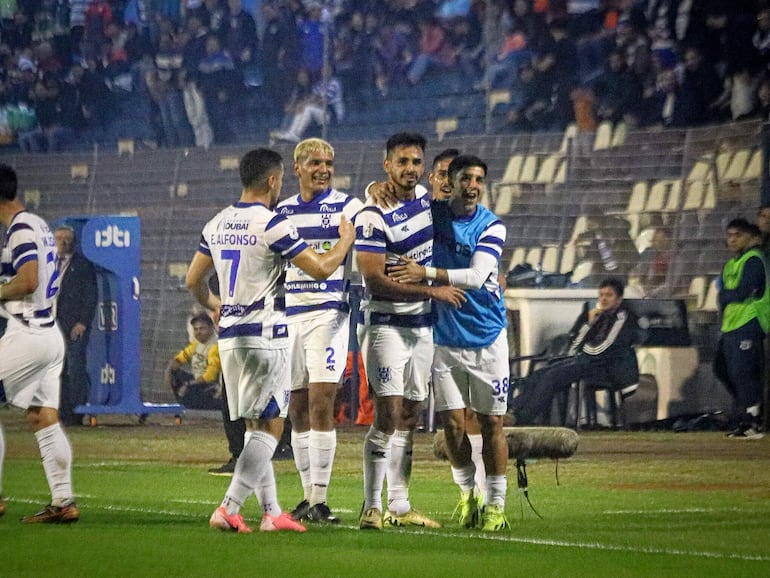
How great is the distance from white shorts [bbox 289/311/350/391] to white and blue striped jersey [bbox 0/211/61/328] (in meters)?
1.37

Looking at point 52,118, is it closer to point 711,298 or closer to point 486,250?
point 711,298

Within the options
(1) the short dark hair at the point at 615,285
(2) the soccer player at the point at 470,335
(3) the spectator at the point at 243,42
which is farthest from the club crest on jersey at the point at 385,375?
(3) the spectator at the point at 243,42

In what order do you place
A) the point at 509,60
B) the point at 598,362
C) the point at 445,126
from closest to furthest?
the point at 598,362, the point at 509,60, the point at 445,126

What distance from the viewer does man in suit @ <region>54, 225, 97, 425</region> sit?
14.8 m

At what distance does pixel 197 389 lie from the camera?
1614 cm

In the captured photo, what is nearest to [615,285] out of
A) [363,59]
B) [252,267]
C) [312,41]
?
[363,59]

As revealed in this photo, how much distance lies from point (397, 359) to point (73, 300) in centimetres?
836

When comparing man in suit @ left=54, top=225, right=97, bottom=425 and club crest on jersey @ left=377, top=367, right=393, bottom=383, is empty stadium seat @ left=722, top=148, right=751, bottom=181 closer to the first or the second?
man in suit @ left=54, top=225, right=97, bottom=425

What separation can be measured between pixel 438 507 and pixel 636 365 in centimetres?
638

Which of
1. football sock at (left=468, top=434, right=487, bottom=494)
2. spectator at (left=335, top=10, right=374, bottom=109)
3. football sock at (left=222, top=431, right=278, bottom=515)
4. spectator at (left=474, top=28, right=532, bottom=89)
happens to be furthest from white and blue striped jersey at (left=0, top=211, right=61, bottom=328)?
spectator at (left=335, top=10, right=374, bottom=109)

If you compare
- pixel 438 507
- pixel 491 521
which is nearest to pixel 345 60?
pixel 438 507

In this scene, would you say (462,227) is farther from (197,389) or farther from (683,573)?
(197,389)

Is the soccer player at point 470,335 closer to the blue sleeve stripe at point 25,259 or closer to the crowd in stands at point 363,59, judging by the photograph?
the blue sleeve stripe at point 25,259

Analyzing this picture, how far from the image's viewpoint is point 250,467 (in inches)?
273
